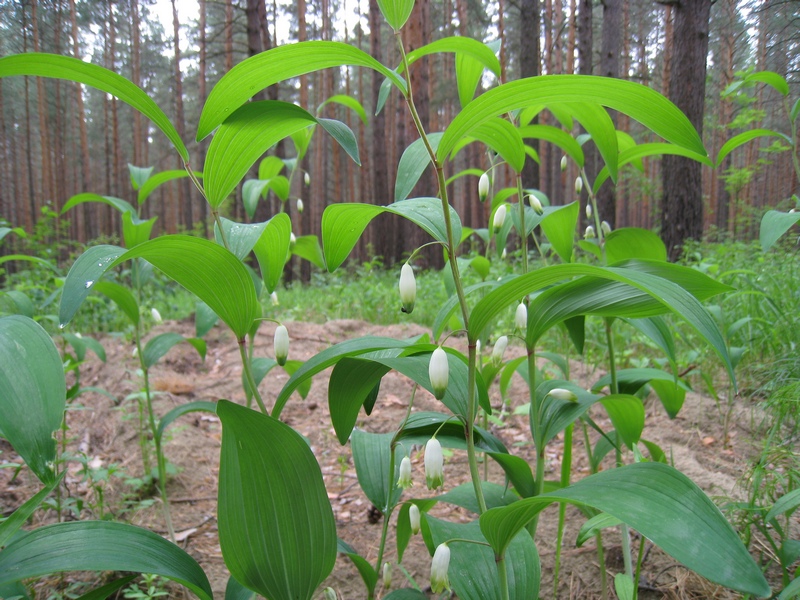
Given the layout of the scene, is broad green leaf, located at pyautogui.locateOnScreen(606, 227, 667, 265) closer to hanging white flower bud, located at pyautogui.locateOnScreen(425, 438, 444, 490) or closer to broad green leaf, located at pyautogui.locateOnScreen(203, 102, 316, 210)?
hanging white flower bud, located at pyautogui.locateOnScreen(425, 438, 444, 490)

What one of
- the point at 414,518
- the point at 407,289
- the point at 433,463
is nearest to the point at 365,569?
the point at 414,518

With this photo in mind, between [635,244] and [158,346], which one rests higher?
[635,244]

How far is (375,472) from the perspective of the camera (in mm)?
1294

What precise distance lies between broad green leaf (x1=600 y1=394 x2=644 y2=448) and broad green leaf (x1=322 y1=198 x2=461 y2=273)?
592mm

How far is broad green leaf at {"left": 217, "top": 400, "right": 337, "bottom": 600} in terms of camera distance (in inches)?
31.9

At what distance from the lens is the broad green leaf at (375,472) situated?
50.2 inches

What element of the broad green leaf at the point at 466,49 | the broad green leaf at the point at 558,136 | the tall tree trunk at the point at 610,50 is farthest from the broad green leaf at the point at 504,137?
the tall tree trunk at the point at 610,50

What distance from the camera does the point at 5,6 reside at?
5.03m

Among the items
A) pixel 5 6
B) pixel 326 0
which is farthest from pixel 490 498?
pixel 326 0

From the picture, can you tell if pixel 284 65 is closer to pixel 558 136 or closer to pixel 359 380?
pixel 359 380

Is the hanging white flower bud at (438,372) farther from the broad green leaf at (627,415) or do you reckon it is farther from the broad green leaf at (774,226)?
the broad green leaf at (774,226)

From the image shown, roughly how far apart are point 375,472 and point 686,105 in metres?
6.87

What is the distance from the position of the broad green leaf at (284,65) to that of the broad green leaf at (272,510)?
55 cm

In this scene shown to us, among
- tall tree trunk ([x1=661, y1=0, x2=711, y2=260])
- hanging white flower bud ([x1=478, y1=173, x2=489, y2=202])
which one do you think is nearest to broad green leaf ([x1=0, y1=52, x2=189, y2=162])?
hanging white flower bud ([x1=478, y1=173, x2=489, y2=202])
